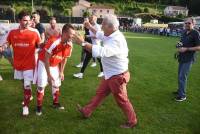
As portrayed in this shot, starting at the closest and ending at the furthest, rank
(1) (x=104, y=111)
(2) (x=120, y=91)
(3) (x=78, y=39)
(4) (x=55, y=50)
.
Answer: (3) (x=78, y=39)
(2) (x=120, y=91)
(4) (x=55, y=50)
(1) (x=104, y=111)

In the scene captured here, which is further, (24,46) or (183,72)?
(183,72)

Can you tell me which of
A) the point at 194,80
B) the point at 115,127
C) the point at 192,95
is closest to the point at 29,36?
the point at 115,127

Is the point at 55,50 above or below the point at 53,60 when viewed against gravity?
above

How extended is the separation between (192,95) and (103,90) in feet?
13.2

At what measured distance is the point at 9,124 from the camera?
711 cm

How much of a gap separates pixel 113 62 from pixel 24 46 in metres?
2.00

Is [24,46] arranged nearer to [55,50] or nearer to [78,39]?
[55,50]

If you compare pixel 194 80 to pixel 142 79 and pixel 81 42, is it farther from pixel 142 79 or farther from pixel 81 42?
pixel 81 42

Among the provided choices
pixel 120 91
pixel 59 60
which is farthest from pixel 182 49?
pixel 59 60

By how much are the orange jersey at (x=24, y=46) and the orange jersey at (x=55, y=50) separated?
246 millimetres

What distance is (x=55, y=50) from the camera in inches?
279

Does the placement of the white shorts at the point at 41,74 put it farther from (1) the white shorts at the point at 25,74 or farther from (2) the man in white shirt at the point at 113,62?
(2) the man in white shirt at the point at 113,62

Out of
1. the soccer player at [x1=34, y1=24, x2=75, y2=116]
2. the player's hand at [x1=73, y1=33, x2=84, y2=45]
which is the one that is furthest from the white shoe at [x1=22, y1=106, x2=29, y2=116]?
the player's hand at [x1=73, y1=33, x2=84, y2=45]

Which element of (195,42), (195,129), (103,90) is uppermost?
(195,42)
